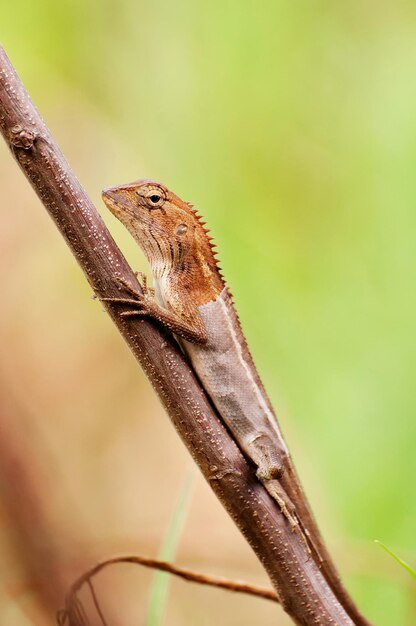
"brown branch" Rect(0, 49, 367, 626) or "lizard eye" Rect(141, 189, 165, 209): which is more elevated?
"lizard eye" Rect(141, 189, 165, 209)

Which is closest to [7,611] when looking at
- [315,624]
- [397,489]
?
[315,624]

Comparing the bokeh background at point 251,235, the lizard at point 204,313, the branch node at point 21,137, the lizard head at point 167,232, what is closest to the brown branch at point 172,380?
the branch node at point 21,137

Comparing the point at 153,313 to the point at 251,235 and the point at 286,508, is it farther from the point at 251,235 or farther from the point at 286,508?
the point at 251,235

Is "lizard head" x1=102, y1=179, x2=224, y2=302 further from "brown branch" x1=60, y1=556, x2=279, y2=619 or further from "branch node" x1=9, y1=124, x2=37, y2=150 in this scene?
"brown branch" x1=60, y1=556, x2=279, y2=619

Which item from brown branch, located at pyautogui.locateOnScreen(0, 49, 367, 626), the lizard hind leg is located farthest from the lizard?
brown branch, located at pyautogui.locateOnScreen(0, 49, 367, 626)

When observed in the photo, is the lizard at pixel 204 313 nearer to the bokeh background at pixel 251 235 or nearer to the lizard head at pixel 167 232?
the lizard head at pixel 167 232

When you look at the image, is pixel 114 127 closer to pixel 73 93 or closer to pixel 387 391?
pixel 73 93
